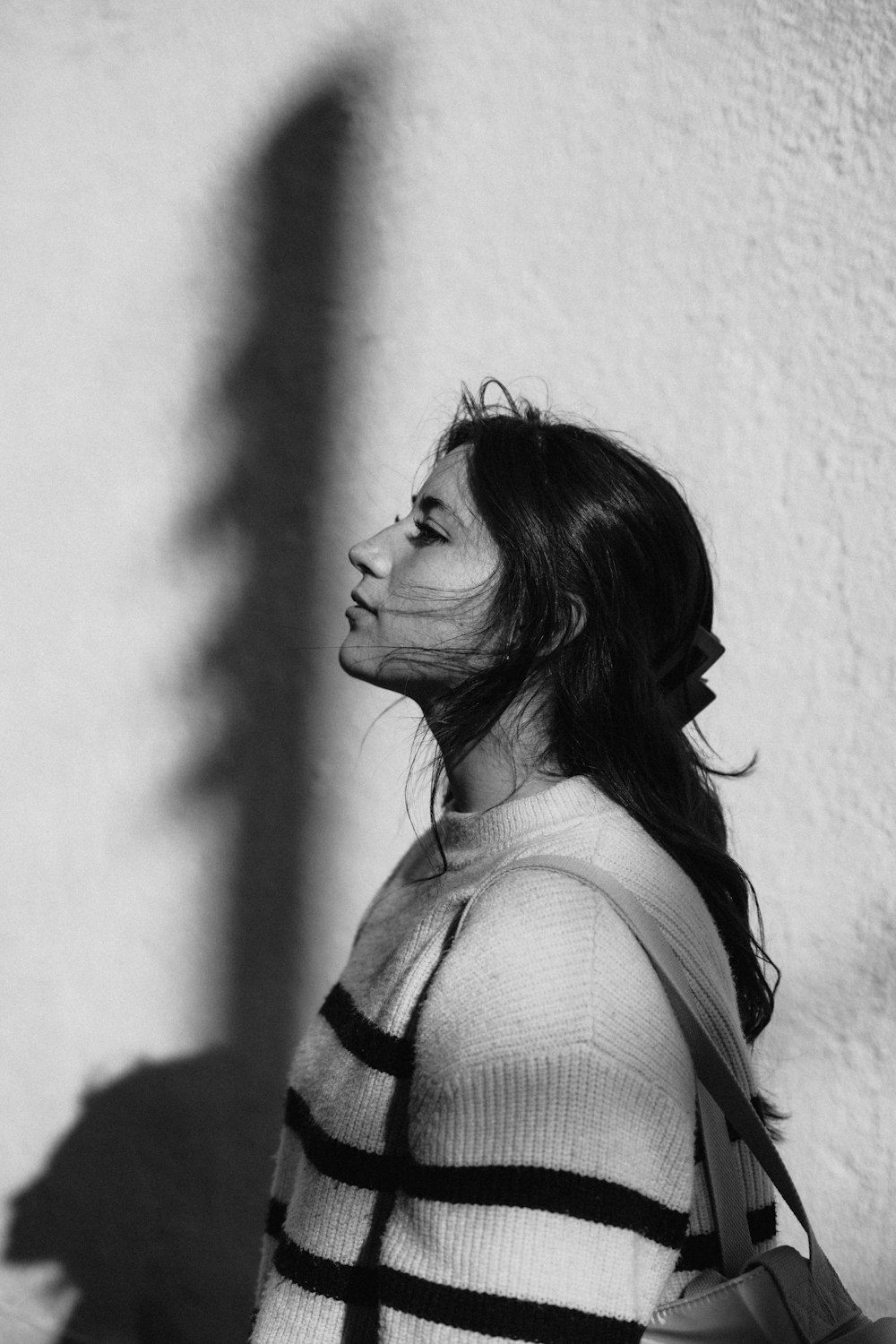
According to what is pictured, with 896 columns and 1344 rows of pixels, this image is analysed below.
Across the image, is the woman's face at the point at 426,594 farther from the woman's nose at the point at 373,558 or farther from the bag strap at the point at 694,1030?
the bag strap at the point at 694,1030

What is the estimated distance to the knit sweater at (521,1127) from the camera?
925 mm

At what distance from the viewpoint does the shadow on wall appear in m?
2.25

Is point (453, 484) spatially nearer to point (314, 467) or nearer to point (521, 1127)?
point (521, 1127)

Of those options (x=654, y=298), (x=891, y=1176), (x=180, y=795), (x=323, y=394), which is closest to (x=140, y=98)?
(x=323, y=394)

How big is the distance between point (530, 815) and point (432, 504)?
359 mm

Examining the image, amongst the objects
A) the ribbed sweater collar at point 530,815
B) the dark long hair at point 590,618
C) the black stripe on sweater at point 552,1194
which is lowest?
the black stripe on sweater at point 552,1194

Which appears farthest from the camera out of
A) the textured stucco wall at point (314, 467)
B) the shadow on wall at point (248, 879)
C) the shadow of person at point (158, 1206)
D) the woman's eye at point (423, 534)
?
the shadow of person at point (158, 1206)

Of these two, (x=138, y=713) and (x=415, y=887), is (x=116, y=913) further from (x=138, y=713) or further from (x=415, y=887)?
(x=415, y=887)

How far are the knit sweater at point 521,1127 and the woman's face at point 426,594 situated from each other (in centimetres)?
18

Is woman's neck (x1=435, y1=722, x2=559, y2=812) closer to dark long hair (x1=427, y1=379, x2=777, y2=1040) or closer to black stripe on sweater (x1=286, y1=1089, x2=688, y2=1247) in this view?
dark long hair (x1=427, y1=379, x2=777, y2=1040)

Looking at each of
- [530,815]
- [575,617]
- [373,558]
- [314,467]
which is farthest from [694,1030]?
[314,467]

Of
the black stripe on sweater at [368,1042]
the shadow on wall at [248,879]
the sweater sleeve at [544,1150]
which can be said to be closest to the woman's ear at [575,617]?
the sweater sleeve at [544,1150]

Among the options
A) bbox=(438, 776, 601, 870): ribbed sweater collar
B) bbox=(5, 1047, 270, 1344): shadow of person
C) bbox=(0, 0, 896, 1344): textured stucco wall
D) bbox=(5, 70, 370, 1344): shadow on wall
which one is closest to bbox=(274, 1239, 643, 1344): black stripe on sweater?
bbox=(438, 776, 601, 870): ribbed sweater collar

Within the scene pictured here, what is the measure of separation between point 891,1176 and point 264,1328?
3.64 feet
